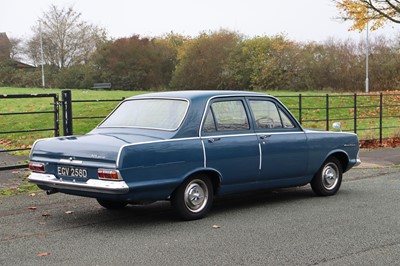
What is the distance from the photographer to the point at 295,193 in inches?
382

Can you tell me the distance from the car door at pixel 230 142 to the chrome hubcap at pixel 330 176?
5.48 ft

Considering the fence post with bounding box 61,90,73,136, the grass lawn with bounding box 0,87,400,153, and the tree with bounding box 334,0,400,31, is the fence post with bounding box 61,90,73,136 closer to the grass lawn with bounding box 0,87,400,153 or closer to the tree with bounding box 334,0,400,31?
the grass lawn with bounding box 0,87,400,153

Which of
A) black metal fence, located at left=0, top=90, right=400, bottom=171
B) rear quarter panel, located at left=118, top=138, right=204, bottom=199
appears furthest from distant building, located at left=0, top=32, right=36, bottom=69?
rear quarter panel, located at left=118, top=138, right=204, bottom=199

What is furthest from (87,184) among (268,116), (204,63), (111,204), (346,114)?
(204,63)

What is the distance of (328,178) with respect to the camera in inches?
369

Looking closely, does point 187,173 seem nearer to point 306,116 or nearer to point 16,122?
point 16,122

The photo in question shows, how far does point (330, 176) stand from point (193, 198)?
9.52ft

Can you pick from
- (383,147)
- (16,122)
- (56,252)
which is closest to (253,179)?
(56,252)

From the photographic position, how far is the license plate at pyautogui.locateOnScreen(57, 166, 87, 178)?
22.8 ft

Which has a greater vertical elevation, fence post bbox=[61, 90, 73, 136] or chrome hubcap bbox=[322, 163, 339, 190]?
fence post bbox=[61, 90, 73, 136]

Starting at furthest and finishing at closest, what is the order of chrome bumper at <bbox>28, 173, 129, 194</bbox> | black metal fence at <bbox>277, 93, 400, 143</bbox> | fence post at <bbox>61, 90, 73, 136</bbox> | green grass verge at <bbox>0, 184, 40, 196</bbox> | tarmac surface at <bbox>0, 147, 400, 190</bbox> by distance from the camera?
black metal fence at <bbox>277, 93, 400, 143</bbox> < fence post at <bbox>61, 90, 73, 136</bbox> < tarmac surface at <bbox>0, 147, 400, 190</bbox> < green grass verge at <bbox>0, 184, 40, 196</bbox> < chrome bumper at <bbox>28, 173, 129, 194</bbox>

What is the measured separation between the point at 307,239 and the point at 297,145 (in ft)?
7.94

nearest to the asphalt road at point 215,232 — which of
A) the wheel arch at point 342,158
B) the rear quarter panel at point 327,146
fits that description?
the wheel arch at point 342,158

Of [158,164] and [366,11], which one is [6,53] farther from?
[158,164]
